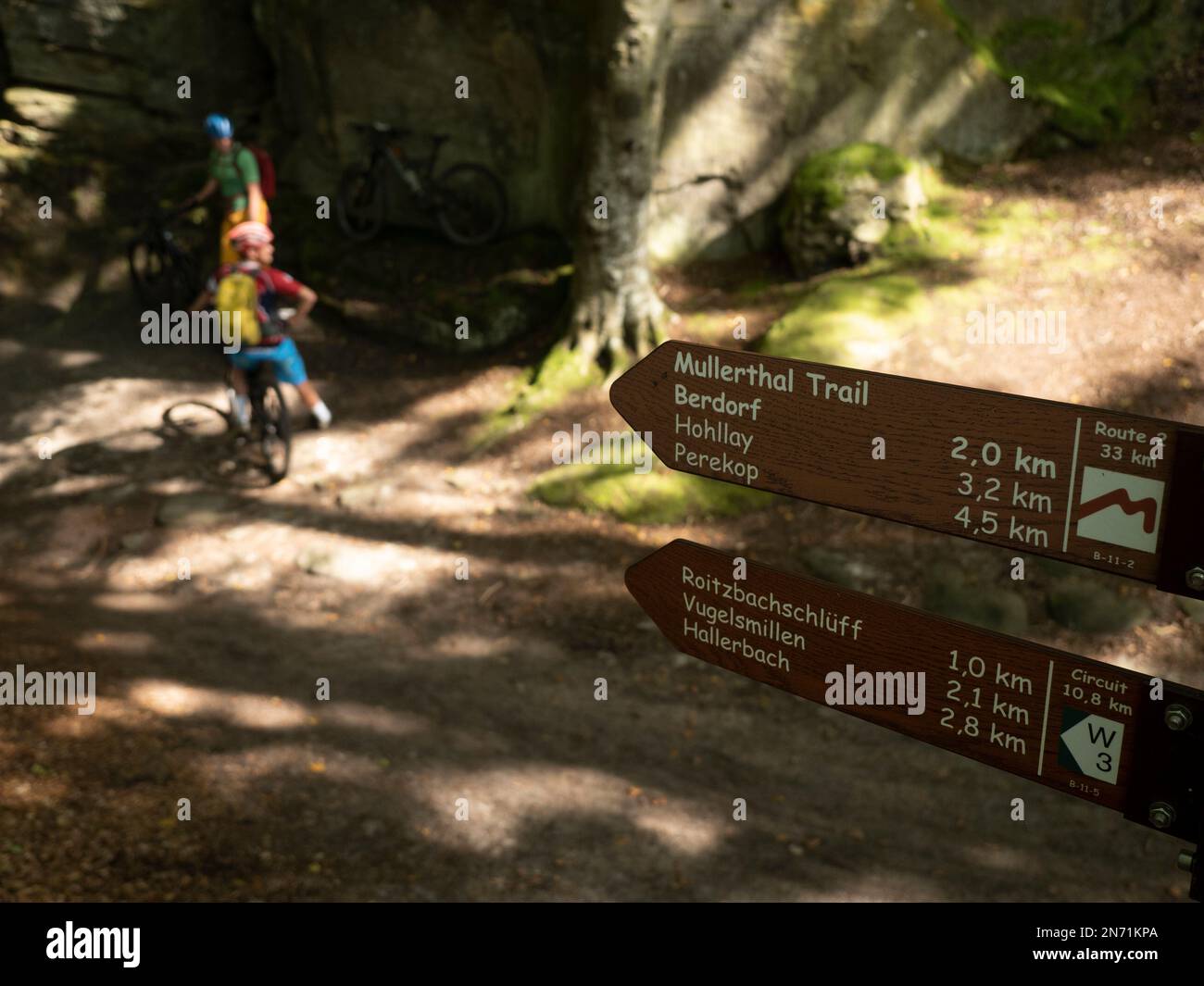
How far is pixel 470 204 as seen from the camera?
12977 mm

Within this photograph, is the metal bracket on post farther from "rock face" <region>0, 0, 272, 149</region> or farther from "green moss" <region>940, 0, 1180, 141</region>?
"rock face" <region>0, 0, 272, 149</region>

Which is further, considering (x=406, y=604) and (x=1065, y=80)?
(x=1065, y=80)

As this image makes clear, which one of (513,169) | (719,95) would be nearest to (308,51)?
(513,169)

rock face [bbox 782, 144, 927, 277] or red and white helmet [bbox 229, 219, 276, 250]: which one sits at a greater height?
rock face [bbox 782, 144, 927, 277]

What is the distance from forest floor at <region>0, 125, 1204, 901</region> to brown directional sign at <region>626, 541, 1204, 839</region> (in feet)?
8.83

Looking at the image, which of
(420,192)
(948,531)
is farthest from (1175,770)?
(420,192)

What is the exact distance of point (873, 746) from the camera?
22.4ft

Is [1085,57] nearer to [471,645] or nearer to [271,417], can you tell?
[271,417]

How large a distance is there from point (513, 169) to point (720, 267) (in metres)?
2.79

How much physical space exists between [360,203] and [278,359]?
390 centimetres


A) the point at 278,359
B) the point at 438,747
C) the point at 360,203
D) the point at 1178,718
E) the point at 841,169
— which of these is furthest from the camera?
the point at 360,203

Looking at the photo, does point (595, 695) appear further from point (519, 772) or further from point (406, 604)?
point (406, 604)

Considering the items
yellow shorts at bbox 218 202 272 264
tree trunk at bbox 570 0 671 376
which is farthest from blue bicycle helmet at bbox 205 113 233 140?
tree trunk at bbox 570 0 671 376

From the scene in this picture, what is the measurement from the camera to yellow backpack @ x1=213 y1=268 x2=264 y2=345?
9.37m
